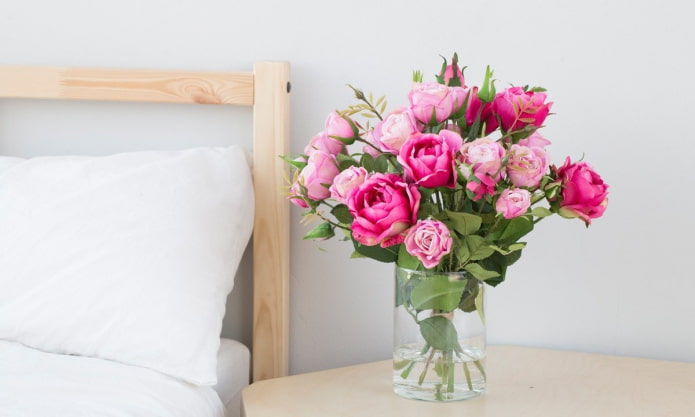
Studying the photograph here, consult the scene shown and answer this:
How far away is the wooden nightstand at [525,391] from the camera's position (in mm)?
1050

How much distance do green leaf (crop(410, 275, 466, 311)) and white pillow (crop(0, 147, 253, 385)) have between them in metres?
0.30

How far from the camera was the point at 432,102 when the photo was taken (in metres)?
0.95

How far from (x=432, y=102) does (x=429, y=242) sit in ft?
0.53

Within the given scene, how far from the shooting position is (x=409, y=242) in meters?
0.93

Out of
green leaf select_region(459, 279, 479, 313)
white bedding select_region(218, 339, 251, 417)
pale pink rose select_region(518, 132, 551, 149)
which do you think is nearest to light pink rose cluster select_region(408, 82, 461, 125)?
pale pink rose select_region(518, 132, 551, 149)

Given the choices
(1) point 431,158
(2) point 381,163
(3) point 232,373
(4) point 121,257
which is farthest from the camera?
(3) point 232,373

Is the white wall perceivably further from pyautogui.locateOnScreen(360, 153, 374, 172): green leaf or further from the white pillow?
pyautogui.locateOnScreen(360, 153, 374, 172): green leaf

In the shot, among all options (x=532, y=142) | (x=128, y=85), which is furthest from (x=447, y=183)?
(x=128, y=85)

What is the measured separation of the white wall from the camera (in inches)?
51.4

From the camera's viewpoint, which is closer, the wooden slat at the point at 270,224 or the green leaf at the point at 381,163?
the green leaf at the point at 381,163

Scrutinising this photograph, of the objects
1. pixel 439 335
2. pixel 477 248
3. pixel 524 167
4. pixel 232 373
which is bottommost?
pixel 232 373

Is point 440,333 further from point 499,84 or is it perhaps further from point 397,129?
point 499,84

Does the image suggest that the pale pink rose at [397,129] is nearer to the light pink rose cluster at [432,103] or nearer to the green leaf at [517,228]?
the light pink rose cluster at [432,103]

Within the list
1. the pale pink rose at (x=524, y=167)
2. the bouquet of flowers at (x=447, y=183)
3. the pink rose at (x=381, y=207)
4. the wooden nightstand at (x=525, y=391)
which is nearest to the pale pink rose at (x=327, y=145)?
the bouquet of flowers at (x=447, y=183)
